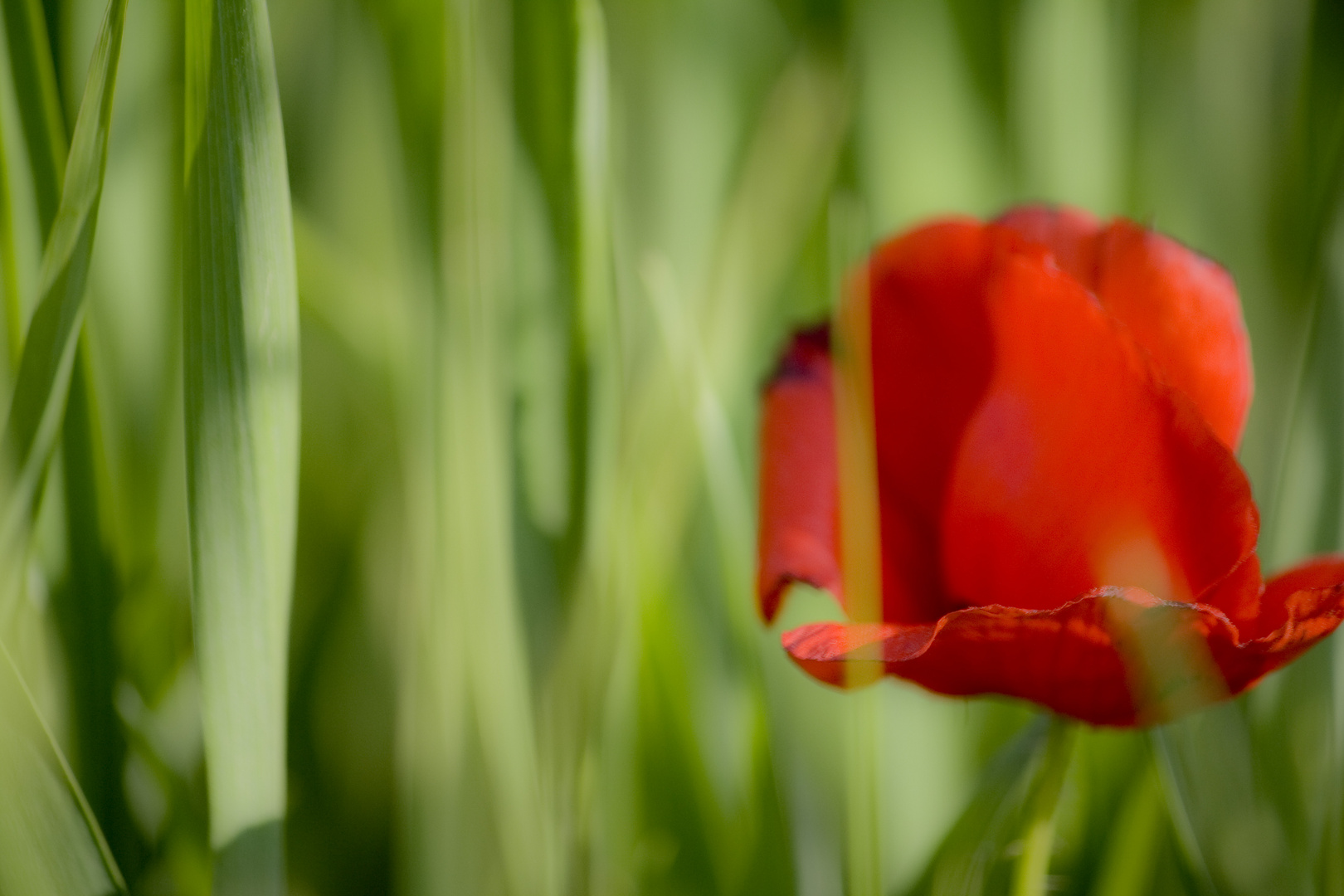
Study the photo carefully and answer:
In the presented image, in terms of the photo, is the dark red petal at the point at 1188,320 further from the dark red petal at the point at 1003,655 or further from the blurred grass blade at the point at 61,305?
the blurred grass blade at the point at 61,305

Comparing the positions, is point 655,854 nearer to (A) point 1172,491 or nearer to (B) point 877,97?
(A) point 1172,491

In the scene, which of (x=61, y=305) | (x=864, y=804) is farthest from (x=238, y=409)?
(x=864, y=804)

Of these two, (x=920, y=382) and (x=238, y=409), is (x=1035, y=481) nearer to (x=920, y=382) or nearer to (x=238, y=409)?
(x=920, y=382)

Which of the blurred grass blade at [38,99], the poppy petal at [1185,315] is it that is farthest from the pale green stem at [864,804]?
the blurred grass blade at [38,99]

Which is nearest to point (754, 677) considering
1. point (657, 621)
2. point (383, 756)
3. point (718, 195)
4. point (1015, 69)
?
point (657, 621)

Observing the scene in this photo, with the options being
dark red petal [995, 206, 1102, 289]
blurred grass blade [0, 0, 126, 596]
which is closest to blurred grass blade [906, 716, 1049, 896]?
dark red petal [995, 206, 1102, 289]

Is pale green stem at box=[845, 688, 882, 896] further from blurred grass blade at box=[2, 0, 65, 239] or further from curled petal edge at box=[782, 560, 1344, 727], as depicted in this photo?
blurred grass blade at box=[2, 0, 65, 239]

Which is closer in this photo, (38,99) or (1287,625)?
(1287,625)
